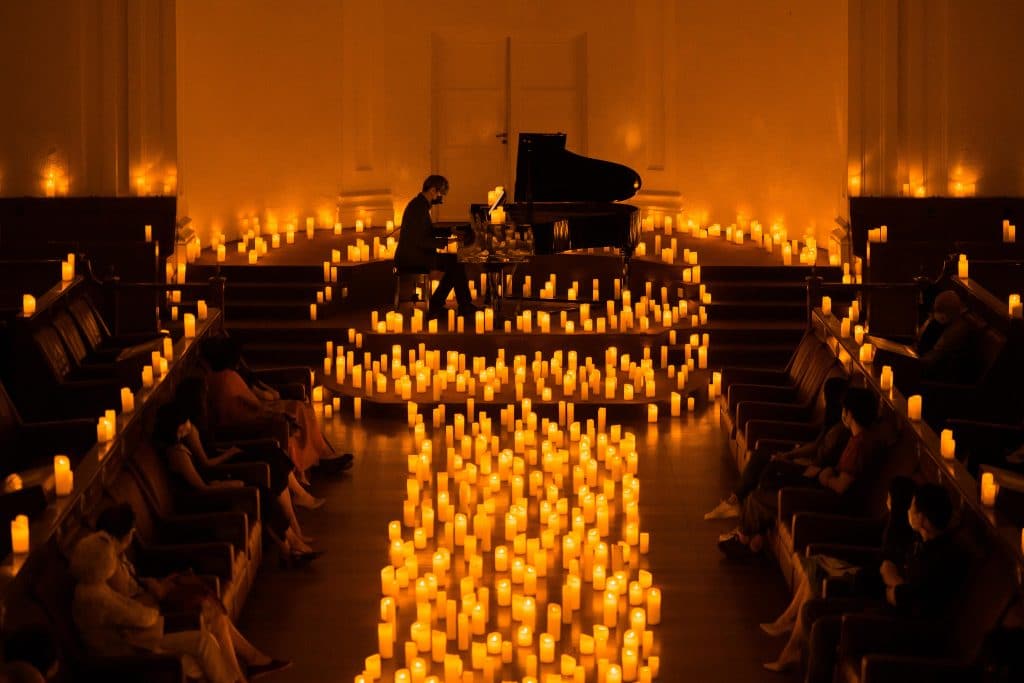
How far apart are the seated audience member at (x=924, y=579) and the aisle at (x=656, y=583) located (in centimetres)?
71

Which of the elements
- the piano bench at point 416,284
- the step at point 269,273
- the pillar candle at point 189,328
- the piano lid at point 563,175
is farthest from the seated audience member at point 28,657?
the piano lid at point 563,175

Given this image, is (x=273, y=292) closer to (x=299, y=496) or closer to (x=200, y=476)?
(x=299, y=496)

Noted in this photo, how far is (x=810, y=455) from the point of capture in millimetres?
8367

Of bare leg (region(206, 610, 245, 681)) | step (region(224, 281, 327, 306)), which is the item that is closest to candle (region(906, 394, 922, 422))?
bare leg (region(206, 610, 245, 681))

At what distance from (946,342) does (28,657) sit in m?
6.06

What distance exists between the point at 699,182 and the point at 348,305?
4747 millimetres

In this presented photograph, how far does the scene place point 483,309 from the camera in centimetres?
1373

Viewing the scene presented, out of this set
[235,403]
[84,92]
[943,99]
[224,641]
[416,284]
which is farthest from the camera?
[943,99]

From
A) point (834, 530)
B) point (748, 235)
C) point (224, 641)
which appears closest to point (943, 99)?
point (748, 235)

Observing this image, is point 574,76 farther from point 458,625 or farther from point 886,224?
point 458,625

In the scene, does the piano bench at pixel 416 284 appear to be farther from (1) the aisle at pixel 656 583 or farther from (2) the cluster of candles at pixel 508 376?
(1) the aisle at pixel 656 583

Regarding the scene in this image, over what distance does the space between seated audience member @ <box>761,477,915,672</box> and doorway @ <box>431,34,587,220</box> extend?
1109cm

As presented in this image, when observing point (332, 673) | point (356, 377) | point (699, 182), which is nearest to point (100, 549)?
point (332, 673)

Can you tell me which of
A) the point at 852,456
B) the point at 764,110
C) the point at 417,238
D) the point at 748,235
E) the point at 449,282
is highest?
the point at 764,110
